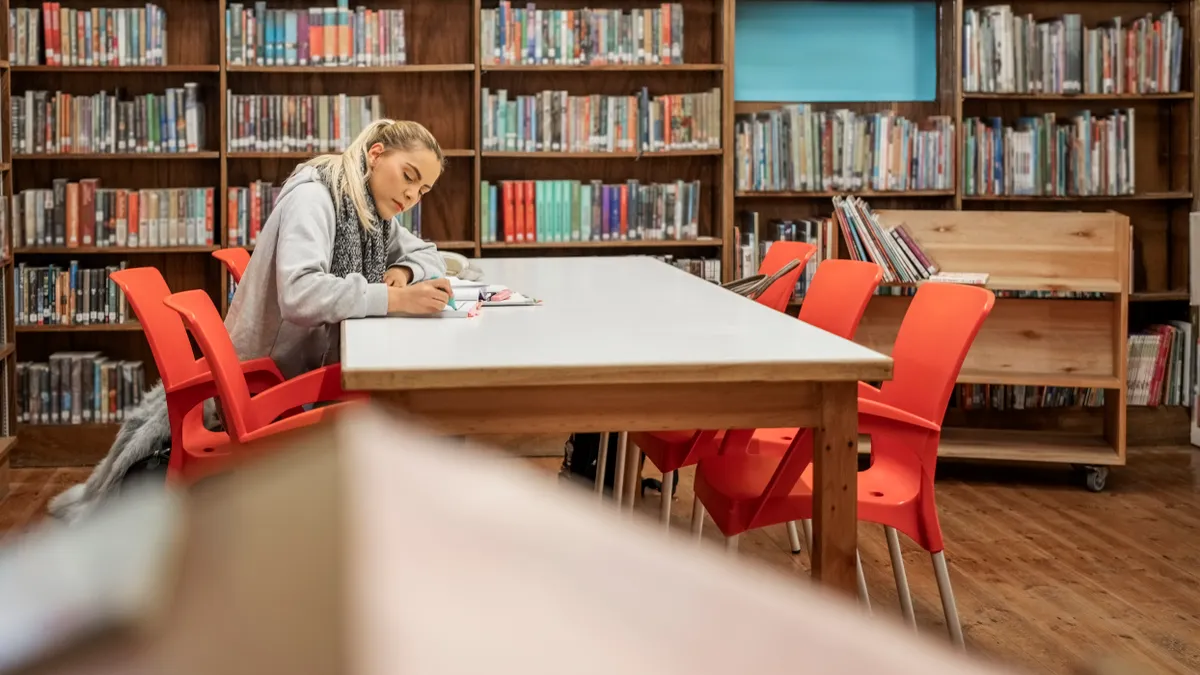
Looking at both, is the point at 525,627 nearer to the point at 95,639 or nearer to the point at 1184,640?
the point at 95,639

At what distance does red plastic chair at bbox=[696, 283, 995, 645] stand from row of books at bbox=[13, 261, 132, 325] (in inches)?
120

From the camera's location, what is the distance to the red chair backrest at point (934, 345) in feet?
6.91

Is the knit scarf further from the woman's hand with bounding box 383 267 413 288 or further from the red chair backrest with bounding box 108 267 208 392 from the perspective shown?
the red chair backrest with bounding box 108 267 208 392

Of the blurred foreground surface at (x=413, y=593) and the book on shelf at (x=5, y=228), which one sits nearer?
the blurred foreground surface at (x=413, y=593)

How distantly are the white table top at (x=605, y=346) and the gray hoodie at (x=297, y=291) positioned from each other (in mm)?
93

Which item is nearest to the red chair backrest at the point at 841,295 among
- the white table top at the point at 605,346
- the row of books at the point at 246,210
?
the white table top at the point at 605,346

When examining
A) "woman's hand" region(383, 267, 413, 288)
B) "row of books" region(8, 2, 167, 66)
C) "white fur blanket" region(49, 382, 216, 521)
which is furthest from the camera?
"row of books" region(8, 2, 167, 66)

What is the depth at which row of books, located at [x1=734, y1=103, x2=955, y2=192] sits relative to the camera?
4.77 m

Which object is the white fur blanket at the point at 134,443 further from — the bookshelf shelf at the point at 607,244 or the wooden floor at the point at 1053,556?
the bookshelf shelf at the point at 607,244

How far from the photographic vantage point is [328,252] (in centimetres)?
267

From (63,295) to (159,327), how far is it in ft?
7.72

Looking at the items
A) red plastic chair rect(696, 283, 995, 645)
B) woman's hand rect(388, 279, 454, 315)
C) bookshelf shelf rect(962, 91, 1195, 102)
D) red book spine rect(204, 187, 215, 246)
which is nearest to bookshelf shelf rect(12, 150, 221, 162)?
red book spine rect(204, 187, 215, 246)

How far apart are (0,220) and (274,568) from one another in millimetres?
4375

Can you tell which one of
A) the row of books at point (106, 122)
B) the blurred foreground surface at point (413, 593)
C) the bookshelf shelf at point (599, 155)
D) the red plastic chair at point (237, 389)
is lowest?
the red plastic chair at point (237, 389)
